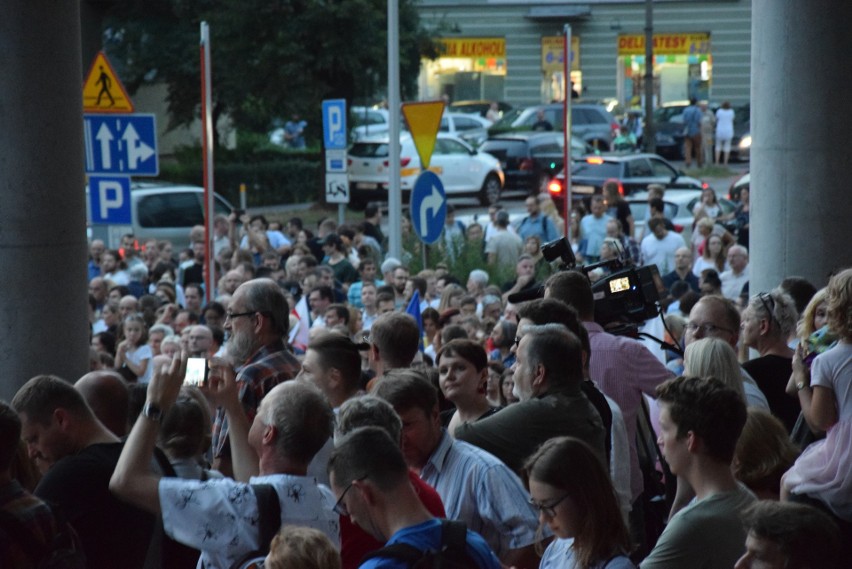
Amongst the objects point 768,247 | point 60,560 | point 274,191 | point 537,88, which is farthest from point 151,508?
point 537,88

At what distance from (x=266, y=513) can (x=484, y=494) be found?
100 cm

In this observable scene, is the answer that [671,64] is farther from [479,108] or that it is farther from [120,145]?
[120,145]

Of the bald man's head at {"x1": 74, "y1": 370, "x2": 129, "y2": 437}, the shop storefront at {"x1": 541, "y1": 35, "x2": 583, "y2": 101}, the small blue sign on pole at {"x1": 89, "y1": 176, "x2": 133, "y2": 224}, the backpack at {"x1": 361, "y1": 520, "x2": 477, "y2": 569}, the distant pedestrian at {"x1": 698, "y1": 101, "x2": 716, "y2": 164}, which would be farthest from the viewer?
the shop storefront at {"x1": 541, "y1": 35, "x2": 583, "y2": 101}

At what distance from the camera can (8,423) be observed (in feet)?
15.3

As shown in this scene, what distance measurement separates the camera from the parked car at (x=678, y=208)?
2391 centimetres

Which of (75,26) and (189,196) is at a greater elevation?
(75,26)

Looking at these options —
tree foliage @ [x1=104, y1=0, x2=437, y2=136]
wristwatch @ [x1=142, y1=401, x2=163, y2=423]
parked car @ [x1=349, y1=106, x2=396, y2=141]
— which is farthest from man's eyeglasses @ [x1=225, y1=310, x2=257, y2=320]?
parked car @ [x1=349, y1=106, x2=396, y2=141]

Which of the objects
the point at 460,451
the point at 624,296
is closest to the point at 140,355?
the point at 624,296

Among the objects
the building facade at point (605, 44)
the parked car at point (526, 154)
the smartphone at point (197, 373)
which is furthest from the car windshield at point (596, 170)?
the smartphone at point (197, 373)

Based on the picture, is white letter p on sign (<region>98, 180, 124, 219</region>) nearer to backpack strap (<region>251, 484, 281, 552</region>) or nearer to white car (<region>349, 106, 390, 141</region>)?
backpack strap (<region>251, 484, 281, 552</region>)

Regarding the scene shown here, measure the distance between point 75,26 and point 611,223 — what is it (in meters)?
11.4

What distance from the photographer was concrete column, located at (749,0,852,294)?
9.59 m

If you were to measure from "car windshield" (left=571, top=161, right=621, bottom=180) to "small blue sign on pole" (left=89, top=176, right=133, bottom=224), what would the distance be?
696 inches

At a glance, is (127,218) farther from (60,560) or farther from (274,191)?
(274,191)
